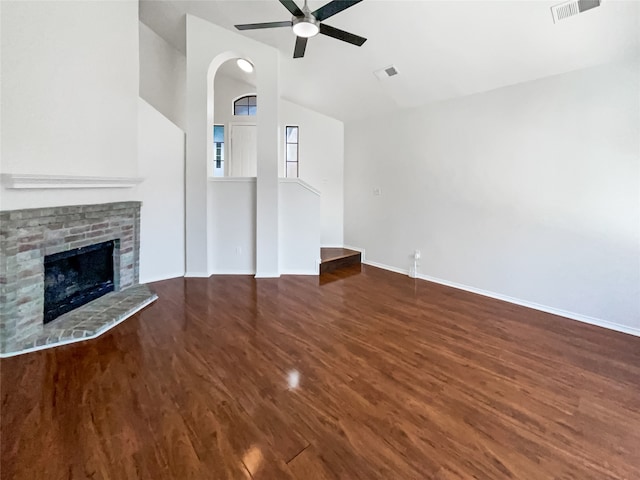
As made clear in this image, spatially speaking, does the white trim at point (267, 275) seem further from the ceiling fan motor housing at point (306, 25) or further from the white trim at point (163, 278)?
the ceiling fan motor housing at point (306, 25)

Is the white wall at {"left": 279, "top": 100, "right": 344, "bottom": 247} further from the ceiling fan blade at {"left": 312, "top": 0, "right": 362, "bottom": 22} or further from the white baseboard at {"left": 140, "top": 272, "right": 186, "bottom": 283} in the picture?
the ceiling fan blade at {"left": 312, "top": 0, "right": 362, "bottom": 22}

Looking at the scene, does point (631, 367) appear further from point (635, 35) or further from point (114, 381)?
point (114, 381)

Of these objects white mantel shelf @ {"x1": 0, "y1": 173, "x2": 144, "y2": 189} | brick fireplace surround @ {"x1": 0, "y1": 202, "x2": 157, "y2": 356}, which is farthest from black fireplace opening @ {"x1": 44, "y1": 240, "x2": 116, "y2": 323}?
white mantel shelf @ {"x1": 0, "y1": 173, "x2": 144, "y2": 189}

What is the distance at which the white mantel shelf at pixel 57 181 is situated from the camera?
2332mm

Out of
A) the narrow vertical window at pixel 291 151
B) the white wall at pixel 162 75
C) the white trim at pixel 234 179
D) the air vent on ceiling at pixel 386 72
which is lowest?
the white trim at pixel 234 179

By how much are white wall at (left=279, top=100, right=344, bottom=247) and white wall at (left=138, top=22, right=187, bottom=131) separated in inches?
75.8

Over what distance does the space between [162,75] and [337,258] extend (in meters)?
4.25

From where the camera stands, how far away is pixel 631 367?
7.92 feet

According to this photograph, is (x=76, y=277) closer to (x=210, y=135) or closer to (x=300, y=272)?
(x=210, y=135)

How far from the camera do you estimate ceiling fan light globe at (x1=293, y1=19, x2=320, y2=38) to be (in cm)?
268

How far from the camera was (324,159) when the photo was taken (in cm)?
629

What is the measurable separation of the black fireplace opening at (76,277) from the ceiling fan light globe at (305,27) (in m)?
3.01

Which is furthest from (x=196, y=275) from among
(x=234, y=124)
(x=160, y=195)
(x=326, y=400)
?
(x=234, y=124)

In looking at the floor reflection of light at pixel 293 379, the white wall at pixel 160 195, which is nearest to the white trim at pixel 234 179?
the white wall at pixel 160 195
